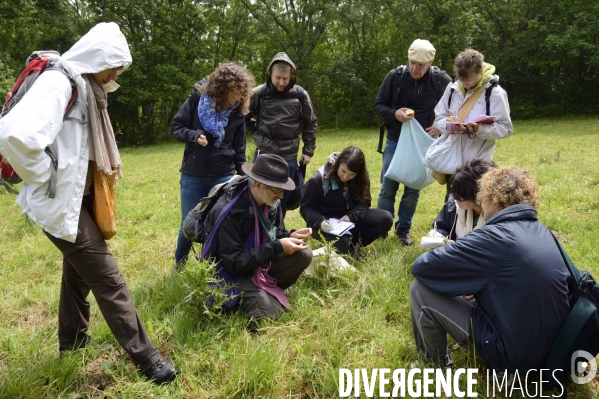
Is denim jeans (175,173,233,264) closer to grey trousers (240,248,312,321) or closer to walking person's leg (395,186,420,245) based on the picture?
grey trousers (240,248,312,321)

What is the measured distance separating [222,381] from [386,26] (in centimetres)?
2807

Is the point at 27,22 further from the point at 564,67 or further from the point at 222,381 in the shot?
the point at 564,67

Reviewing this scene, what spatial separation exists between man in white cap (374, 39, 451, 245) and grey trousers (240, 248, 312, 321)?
175cm

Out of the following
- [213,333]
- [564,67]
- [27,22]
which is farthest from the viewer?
[564,67]

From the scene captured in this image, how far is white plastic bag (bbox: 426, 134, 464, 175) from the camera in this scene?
13.8 feet

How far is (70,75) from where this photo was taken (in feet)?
7.65

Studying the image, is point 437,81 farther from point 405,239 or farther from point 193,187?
point 193,187

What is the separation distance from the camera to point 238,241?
10.8ft

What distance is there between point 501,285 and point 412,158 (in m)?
2.54

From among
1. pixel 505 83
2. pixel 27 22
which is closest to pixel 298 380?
pixel 27 22

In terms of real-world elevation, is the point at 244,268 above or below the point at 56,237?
below

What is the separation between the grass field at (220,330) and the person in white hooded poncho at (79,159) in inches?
12.2

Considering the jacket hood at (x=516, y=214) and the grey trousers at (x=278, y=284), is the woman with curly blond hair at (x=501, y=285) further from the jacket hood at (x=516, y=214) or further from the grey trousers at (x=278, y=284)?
the grey trousers at (x=278, y=284)

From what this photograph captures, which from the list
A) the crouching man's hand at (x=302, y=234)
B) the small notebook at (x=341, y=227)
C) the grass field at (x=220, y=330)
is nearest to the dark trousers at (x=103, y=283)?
the grass field at (x=220, y=330)
